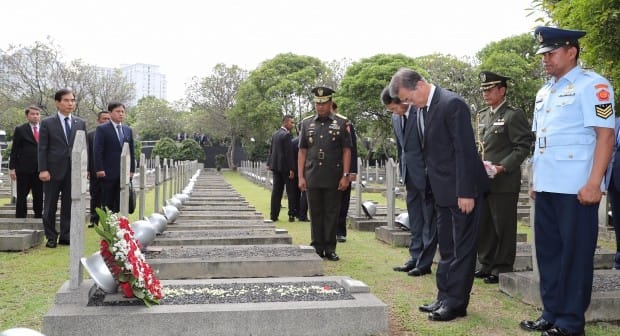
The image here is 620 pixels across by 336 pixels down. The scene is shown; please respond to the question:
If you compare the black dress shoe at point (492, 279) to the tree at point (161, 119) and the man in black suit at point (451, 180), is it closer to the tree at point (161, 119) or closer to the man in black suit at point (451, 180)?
the man in black suit at point (451, 180)

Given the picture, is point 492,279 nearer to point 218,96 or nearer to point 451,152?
point 451,152

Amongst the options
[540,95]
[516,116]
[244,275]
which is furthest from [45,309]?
[516,116]

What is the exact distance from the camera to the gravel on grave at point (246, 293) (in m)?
4.16

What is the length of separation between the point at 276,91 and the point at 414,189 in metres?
38.1

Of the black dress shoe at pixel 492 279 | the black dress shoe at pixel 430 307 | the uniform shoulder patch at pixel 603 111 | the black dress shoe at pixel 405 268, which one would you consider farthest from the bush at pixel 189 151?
the uniform shoulder patch at pixel 603 111

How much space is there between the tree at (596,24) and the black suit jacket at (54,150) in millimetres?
5898

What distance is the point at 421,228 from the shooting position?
6.55 m

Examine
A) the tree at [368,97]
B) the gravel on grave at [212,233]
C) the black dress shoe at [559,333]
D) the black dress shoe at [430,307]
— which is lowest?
the black dress shoe at [430,307]

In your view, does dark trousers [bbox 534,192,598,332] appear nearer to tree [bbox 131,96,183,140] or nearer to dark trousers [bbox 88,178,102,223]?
dark trousers [bbox 88,178,102,223]

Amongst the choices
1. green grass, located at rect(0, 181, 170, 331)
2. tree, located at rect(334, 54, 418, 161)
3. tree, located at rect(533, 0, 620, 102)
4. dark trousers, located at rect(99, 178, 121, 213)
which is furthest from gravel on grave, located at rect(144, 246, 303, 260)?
tree, located at rect(334, 54, 418, 161)

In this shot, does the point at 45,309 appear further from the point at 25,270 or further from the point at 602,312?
the point at 602,312

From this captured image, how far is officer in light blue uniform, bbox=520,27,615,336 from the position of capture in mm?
3645

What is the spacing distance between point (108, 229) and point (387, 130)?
31.9 meters

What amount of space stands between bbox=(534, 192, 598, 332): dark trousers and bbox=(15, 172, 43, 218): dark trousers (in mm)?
7511
